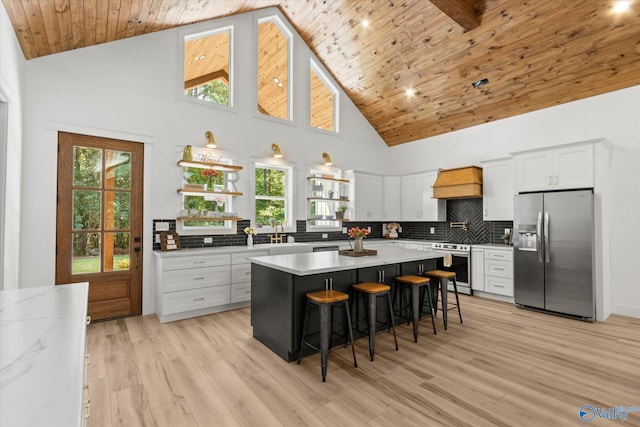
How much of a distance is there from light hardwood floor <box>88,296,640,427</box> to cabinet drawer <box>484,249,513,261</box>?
1.29m

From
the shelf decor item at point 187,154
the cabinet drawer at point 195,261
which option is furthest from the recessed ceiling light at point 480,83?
the cabinet drawer at point 195,261

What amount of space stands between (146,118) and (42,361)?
160 inches

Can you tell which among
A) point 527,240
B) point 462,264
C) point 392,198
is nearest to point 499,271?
point 462,264

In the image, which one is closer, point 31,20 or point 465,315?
point 31,20

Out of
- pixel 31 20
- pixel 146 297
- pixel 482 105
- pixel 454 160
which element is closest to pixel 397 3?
pixel 482 105

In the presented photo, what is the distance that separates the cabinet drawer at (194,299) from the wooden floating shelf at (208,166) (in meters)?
1.77

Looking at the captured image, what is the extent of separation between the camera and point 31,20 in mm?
2887

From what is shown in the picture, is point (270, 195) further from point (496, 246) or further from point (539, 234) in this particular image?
point (539, 234)

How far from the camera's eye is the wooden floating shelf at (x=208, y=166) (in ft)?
14.8

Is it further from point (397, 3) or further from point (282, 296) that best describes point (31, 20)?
point (397, 3)

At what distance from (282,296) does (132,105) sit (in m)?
3.33

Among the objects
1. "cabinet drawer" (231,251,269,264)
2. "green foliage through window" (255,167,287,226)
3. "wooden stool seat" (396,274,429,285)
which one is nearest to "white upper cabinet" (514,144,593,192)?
"wooden stool seat" (396,274,429,285)

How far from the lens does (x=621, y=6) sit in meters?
3.48

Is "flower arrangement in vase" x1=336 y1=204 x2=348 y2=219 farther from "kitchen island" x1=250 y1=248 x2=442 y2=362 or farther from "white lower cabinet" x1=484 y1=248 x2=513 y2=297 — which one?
"kitchen island" x1=250 y1=248 x2=442 y2=362
